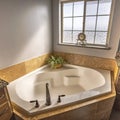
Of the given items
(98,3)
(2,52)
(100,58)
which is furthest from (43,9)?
(100,58)

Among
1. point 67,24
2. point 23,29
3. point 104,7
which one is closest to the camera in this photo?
point 23,29

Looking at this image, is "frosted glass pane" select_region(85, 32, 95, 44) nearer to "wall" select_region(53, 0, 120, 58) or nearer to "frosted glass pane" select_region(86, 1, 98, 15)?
"wall" select_region(53, 0, 120, 58)

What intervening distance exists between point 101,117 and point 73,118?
584 mm

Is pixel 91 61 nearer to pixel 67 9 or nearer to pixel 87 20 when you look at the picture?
pixel 87 20

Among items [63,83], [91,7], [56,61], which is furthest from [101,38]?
[63,83]

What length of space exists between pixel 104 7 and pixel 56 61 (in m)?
1.57

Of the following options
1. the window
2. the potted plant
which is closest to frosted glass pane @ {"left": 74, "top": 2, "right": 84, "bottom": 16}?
the window

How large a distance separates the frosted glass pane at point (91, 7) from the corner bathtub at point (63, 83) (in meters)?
1.25

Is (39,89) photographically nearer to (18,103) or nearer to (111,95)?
(18,103)

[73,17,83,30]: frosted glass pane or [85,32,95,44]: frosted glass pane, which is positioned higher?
[73,17,83,30]: frosted glass pane

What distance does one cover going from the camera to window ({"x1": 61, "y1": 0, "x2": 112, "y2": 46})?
2.53m

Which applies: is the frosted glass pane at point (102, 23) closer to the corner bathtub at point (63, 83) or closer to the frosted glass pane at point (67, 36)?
the frosted glass pane at point (67, 36)

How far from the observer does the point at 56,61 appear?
290cm

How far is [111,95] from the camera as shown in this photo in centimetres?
184
